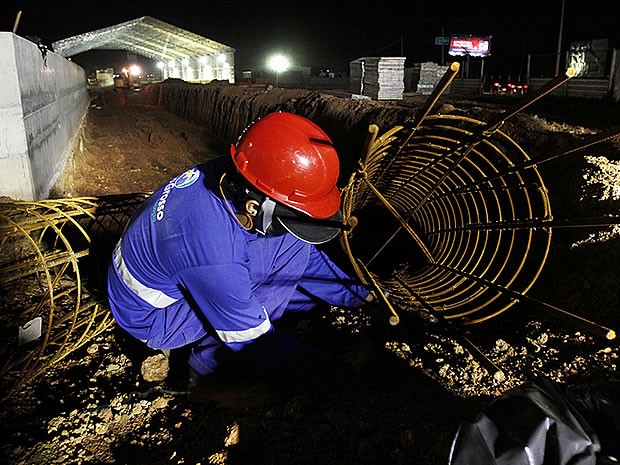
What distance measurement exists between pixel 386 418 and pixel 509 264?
203 cm

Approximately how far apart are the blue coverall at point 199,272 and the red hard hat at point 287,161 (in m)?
0.25

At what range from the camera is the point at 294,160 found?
240 cm

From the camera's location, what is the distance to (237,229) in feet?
8.37

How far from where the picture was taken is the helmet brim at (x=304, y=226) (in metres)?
2.50

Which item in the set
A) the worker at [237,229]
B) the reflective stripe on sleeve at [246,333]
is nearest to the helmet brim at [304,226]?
the worker at [237,229]

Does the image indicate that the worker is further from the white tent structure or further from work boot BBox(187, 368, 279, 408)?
the white tent structure

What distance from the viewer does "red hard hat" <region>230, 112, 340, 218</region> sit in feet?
7.89

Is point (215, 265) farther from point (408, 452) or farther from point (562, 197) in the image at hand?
point (562, 197)

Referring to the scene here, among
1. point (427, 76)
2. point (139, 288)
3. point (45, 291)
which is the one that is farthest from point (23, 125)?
point (427, 76)

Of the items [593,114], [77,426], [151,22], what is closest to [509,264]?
[77,426]

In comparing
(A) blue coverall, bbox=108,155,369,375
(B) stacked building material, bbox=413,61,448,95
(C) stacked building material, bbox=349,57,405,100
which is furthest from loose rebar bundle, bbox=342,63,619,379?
(B) stacked building material, bbox=413,61,448,95

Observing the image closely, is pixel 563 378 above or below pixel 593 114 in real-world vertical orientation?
below

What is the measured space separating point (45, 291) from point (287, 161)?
274 centimetres

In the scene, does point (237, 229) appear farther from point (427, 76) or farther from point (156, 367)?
point (427, 76)
